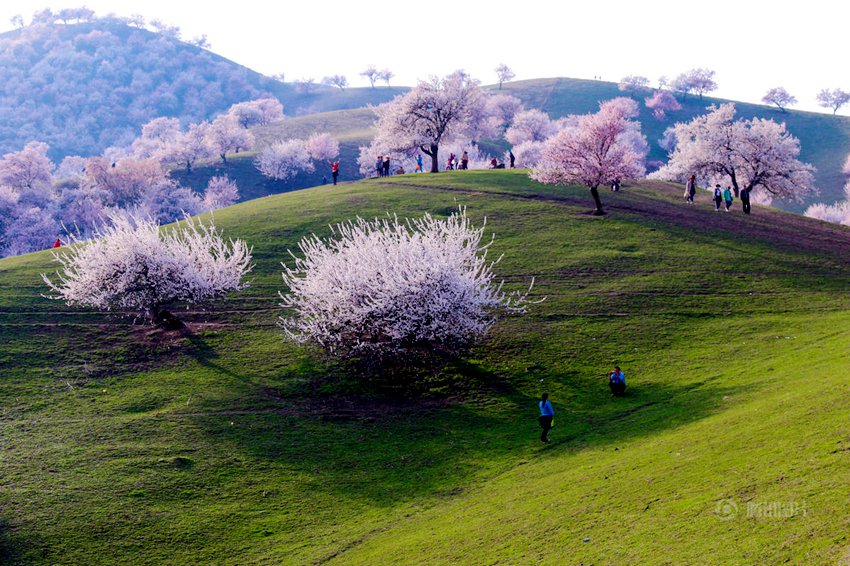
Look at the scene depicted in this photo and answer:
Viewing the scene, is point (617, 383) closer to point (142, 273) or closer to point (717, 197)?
point (142, 273)

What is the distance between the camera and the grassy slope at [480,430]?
728 inches

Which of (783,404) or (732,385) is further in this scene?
(732,385)

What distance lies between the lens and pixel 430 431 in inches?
1212

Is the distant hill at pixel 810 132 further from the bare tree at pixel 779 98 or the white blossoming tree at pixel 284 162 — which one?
the white blossoming tree at pixel 284 162

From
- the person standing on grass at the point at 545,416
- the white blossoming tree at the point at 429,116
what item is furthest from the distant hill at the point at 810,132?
the person standing on grass at the point at 545,416

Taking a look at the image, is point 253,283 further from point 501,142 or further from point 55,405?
point 501,142

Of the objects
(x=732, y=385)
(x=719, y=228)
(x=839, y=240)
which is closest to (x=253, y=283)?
(x=732, y=385)

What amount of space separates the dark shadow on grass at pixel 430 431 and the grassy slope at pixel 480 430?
5.5 inches

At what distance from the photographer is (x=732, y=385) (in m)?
31.0

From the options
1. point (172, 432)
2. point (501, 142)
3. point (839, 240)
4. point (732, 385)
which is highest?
point (501, 142)

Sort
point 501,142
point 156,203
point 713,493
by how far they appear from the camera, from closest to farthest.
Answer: point 713,493 < point 156,203 < point 501,142

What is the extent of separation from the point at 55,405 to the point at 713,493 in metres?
30.4

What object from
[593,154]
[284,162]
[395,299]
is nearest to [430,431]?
[395,299]

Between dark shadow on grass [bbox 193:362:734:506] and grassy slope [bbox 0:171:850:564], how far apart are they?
0.14 metres
